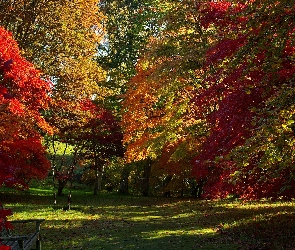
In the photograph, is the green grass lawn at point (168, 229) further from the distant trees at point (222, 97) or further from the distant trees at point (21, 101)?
the distant trees at point (21, 101)

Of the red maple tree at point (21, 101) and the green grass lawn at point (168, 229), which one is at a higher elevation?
the red maple tree at point (21, 101)

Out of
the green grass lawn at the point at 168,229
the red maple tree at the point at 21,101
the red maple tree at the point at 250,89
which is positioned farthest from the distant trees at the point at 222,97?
the red maple tree at the point at 21,101

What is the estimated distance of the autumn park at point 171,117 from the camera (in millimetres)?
6409

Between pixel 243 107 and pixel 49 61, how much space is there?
14193mm

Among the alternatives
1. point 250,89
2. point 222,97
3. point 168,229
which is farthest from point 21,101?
point 250,89

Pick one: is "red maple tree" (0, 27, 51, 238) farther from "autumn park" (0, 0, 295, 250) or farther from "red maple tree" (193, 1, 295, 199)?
"red maple tree" (193, 1, 295, 199)

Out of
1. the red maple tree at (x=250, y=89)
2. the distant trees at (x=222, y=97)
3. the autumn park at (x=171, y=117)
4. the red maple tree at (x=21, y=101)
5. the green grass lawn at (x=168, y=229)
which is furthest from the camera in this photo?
the red maple tree at (x=21, y=101)

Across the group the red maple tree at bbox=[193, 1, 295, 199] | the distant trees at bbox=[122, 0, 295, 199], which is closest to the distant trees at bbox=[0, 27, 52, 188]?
the distant trees at bbox=[122, 0, 295, 199]

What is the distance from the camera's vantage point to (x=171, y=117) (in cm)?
2169

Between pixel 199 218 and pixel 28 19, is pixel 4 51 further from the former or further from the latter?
pixel 199 218

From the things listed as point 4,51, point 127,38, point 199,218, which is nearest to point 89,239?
point 199,218

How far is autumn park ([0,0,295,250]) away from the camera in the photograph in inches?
252

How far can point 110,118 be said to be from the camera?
97.5 ft

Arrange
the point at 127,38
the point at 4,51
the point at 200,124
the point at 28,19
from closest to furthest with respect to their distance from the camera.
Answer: the point at 4,51 < the point at 200,124 < the point at 28,19 < the point at 127,38
